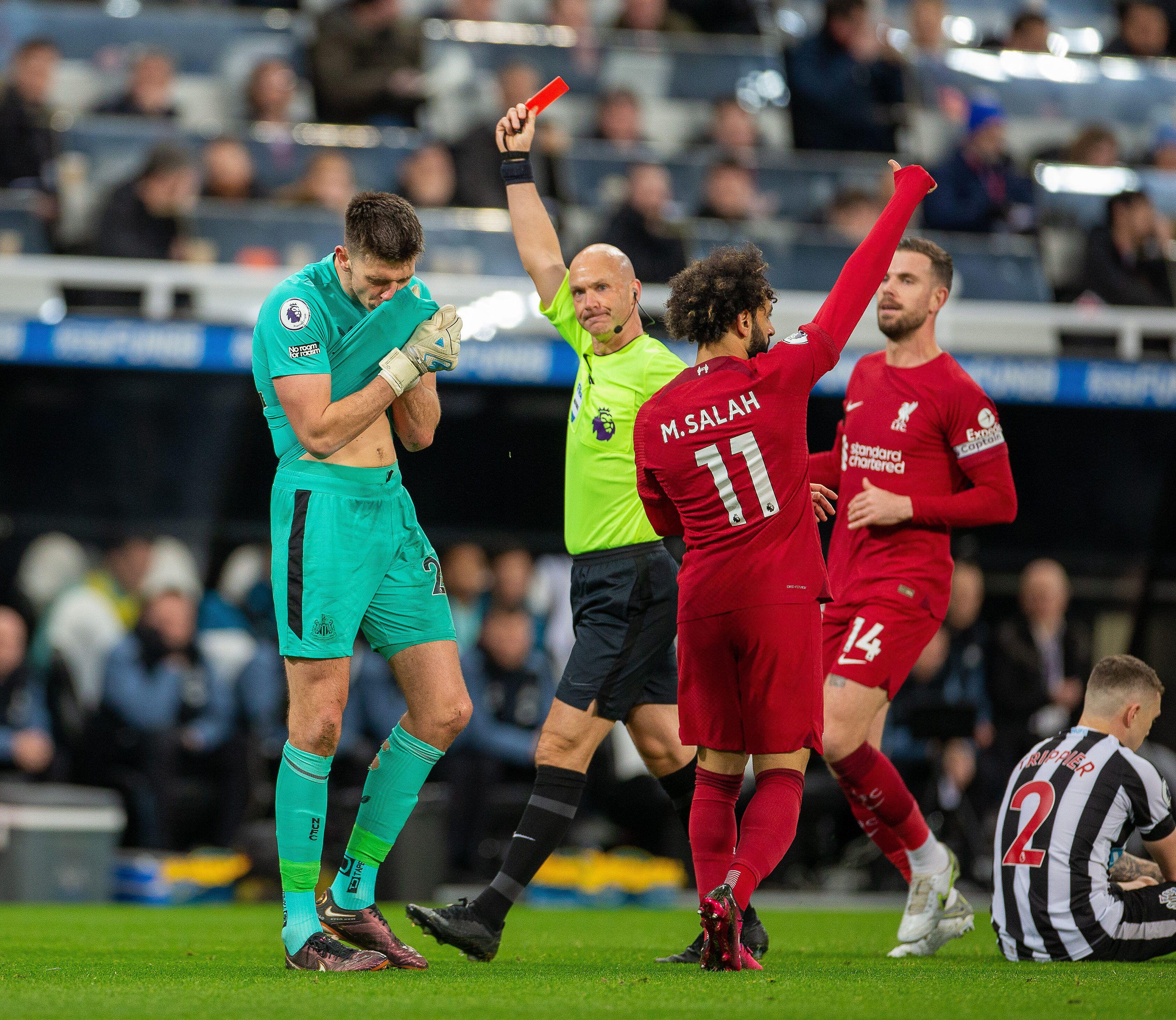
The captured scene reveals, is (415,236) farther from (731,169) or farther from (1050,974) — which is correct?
(731,169)

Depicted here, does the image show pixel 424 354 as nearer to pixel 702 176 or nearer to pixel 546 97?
pixel 546 97

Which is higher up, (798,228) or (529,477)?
(798,228)

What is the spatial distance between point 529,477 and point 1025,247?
4.08m

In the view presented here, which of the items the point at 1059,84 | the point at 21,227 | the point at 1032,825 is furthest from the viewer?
the point at 1059,84

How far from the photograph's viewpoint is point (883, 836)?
5.68 metres

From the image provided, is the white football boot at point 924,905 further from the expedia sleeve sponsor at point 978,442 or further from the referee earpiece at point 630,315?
the referee earpiece at point 630,315

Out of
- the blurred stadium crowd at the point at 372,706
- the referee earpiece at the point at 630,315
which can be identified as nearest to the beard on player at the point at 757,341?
the referee earpiece at the point at 630,315

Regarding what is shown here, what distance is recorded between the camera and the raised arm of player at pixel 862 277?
15.3 feet

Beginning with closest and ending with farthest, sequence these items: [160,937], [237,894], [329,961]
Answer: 1. [329,961]
2. [160,937]
3. [237,894]

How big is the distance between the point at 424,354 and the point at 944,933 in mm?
2837

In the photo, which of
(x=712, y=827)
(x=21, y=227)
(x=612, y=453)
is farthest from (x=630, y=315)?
(x=21, y=227)

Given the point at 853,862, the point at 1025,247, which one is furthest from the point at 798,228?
the point at 853,862

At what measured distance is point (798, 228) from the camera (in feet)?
37.1

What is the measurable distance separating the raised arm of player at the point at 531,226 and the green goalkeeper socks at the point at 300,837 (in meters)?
1.88
